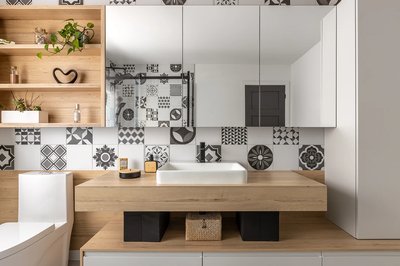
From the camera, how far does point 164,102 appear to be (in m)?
2.16

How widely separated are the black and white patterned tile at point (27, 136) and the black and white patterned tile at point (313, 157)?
202cm

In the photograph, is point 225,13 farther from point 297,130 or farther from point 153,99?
point 297,130

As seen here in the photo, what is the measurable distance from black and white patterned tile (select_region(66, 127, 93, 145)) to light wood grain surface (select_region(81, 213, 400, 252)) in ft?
2.31

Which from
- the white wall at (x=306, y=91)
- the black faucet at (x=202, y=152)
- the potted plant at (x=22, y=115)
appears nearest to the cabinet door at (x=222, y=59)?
the black faucet at (x=202, y=152)

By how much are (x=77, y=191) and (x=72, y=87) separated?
0.85 meters

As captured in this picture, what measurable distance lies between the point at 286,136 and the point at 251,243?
2.98ft

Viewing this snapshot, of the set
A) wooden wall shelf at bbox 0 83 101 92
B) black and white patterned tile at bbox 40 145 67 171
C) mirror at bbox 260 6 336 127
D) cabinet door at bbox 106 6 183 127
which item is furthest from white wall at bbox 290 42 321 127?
black and white patterned tile at bbox 40 145 67 171

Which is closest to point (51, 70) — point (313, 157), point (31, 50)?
point (31, 50)

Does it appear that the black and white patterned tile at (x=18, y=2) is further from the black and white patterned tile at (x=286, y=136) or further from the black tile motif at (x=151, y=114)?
the black and white patterned tile at (x=286, y=136)

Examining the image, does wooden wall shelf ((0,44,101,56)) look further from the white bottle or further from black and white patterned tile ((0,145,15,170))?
black and white patterned tile ((0,145,15,170))

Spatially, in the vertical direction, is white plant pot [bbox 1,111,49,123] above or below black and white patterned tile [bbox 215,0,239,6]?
below

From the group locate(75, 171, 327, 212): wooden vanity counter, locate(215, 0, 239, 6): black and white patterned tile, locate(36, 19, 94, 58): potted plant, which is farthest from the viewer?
locate(215, 0, 239, 6): black and white patterned tile

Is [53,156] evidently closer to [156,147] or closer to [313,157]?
[156,147]

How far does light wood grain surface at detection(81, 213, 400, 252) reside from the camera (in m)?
1.67
